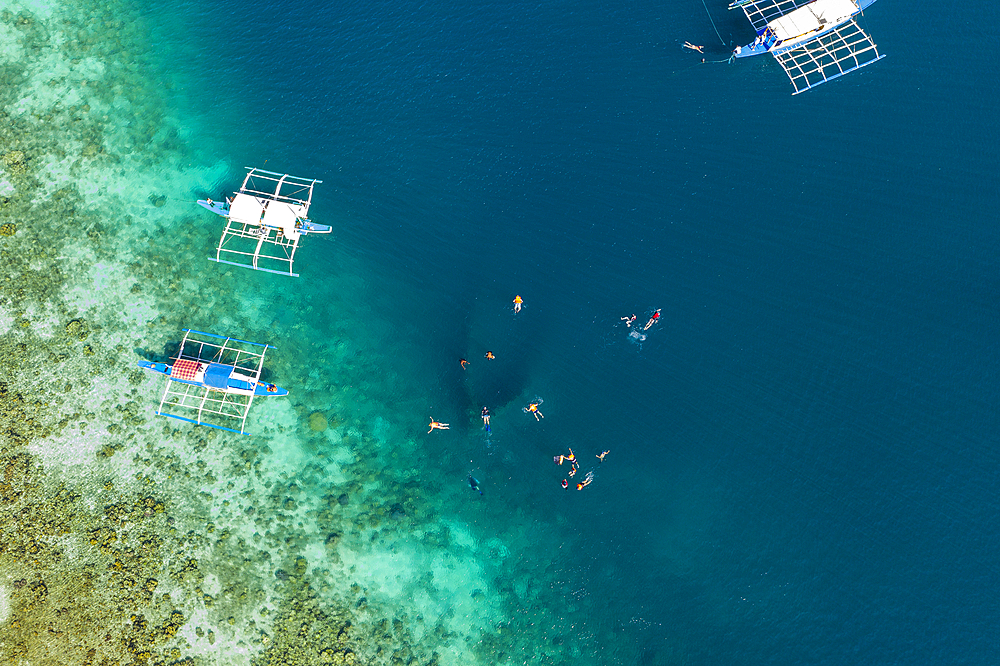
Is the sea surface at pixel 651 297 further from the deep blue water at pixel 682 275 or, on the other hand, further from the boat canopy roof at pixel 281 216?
the boat canopy roof at pixel 281 216

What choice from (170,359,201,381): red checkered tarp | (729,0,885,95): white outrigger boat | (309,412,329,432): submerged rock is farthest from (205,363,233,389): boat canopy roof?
(729,0,885,95): white outrigger boat

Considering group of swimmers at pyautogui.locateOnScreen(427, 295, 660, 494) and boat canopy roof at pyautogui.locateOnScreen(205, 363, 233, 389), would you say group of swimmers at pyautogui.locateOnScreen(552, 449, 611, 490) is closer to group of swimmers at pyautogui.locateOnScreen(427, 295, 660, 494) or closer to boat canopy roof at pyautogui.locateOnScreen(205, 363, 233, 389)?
group of swimmers at pyautogui.locateOnScreen(427, 295, 660, 494)

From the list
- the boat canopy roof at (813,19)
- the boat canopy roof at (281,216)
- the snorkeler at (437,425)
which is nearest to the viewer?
the snorkeler at (437,425)

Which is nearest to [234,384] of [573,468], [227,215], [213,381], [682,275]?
[213,381]

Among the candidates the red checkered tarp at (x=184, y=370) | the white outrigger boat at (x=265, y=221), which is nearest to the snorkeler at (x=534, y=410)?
the white outrigger boat at (x=265, y=221)

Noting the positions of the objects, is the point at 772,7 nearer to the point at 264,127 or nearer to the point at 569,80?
the point at 569,80

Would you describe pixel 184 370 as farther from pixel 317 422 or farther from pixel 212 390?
pixel 317 422

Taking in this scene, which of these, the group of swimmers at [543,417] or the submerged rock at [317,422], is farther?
the submerged rock at [317,422]
